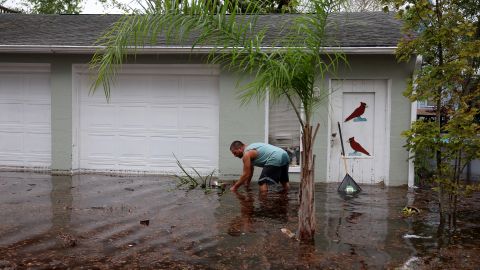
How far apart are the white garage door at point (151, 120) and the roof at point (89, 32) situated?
2.46 ft

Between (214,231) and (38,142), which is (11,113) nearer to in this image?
(38,142)

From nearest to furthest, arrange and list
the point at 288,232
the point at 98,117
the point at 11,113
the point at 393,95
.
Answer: the point at 288,232, the point at 393,95, the point at 98,117, the point at 11,113

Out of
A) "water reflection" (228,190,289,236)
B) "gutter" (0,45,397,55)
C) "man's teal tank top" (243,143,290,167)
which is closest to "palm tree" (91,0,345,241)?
"water reflection" (228,190,289,236)

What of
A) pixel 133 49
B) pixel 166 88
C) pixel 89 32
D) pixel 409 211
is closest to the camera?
pixel 409 211

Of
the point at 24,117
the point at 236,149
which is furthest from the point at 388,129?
the point at 24,117

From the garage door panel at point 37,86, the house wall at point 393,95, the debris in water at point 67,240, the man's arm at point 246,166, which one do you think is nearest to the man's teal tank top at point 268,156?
the man's arm at point 246,166

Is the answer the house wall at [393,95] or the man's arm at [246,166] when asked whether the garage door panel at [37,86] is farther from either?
the house wall at [393,95]

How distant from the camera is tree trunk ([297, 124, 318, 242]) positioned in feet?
18.5

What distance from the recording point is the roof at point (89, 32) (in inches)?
392

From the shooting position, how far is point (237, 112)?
409 inches

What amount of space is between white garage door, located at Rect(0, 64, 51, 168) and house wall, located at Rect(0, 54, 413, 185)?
393 mm

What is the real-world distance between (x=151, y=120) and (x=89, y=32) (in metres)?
2.75

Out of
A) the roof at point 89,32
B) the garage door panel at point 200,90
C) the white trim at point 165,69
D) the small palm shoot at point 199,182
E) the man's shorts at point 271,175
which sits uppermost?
the roof at point 89,32

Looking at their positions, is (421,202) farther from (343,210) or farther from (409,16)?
(409,16)
